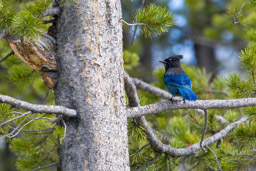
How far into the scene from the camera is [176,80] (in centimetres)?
353

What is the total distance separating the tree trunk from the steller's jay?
0.87 metres

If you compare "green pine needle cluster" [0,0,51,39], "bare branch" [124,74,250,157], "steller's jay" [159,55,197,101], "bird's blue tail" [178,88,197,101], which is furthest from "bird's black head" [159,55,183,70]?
"green pine needle cluster" [0,0,51,39]

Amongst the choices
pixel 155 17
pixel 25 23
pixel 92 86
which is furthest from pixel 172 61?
pixel 25 23

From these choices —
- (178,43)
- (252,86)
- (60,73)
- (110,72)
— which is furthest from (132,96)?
(178,43)

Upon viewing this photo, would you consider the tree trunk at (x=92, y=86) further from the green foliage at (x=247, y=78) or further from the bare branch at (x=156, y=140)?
the green foliage at (x=247, y=78)

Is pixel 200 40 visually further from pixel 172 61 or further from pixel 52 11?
pixel 52 11

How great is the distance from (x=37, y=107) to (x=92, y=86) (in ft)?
1.44

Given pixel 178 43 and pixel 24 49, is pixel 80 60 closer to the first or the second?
pixel 24 49

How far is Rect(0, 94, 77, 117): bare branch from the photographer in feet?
6.33

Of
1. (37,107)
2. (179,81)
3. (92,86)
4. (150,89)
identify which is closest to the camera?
(37,107)

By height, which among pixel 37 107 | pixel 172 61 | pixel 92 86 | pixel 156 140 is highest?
pixel 172 61

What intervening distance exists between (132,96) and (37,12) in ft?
3.27

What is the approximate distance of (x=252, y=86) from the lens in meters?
3.13

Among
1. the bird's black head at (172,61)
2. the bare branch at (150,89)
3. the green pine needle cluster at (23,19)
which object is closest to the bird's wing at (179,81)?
the bird's black head at (172,61)
